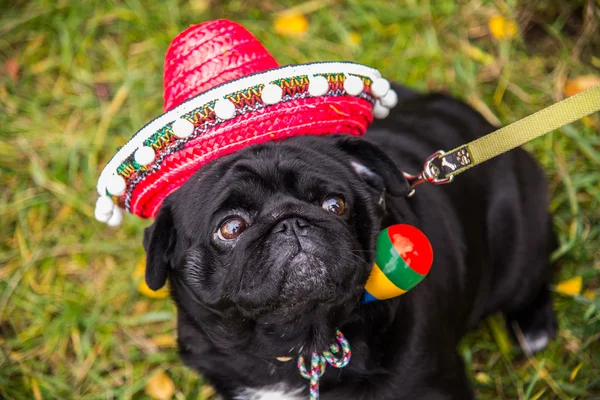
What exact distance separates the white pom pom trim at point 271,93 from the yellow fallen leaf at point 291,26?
8.65 ft

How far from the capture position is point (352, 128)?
2305 millimetres

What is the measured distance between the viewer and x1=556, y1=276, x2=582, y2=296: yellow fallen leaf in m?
3.38

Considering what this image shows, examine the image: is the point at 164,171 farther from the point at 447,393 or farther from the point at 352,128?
the point at 447,393

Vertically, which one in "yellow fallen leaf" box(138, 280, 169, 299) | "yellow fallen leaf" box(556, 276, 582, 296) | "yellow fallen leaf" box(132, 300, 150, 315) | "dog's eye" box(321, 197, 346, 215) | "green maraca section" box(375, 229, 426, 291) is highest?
"dog's eye" box(321, 197, 346, 215)

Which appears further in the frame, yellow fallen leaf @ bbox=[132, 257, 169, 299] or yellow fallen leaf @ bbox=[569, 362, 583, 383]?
yellow fallen leaf @ bbox=[132, 257, 169, 299]

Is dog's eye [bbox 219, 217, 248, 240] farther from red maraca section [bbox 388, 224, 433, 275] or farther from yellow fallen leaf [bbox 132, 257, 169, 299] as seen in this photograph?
yellow fallen leaf [bbox 132, 257, 169, 299]

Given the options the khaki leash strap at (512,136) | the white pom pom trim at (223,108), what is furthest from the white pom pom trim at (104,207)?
the khaki leash strap at (512,136)

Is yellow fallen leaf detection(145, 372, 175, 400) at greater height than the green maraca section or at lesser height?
lesser

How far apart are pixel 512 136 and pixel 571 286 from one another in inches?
64.5

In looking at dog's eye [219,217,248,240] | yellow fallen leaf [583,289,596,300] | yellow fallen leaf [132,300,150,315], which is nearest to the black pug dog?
dog's eye [219,217,248,240]

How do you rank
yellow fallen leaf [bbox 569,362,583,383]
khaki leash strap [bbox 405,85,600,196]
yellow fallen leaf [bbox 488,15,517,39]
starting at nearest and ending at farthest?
khaki leash strap [bbox 405,85,600,196], yellow fallen leaf [bbox 569,362,583,383], yellow fallen leaf [bbox 488,15,517,39]

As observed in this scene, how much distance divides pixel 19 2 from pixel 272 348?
3741mm

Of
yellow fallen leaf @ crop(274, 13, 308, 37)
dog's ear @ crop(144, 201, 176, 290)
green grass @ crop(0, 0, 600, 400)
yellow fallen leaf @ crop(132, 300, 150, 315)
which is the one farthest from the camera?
yellow fallen leaf @ crop(274, 13, 308, 37)

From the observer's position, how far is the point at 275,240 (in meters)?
1.95
